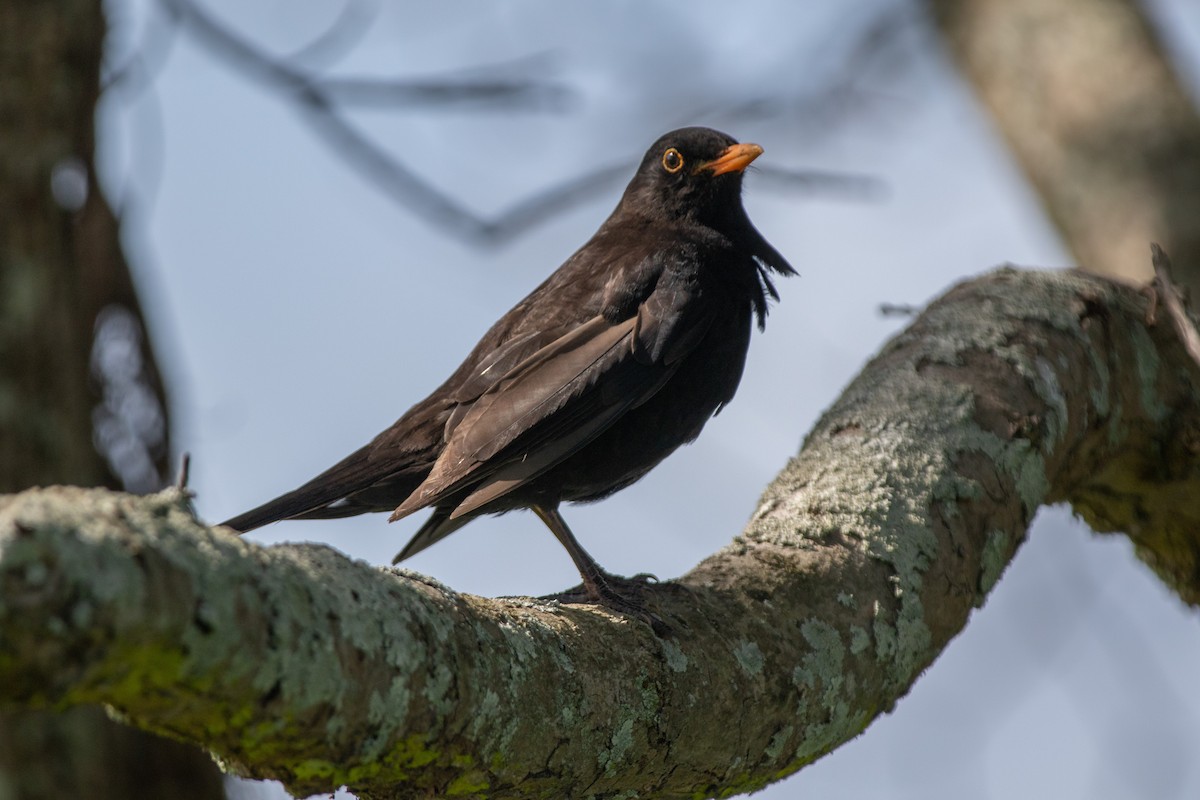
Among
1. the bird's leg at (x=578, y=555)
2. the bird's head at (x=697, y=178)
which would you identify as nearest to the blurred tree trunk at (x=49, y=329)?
the bird's leg at (x=578, y=555)

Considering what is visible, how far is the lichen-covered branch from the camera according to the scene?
56.7 inches

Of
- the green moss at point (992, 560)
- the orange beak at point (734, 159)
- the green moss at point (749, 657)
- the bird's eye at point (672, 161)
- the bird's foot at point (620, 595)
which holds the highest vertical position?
the bird's eye at point (672, 161)

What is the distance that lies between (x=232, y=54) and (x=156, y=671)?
14.3ft

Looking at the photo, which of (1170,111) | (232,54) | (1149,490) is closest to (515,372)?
(1149,490)

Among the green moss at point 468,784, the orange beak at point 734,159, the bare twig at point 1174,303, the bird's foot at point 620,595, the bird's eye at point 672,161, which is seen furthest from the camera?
the bird's eye at point 672,161

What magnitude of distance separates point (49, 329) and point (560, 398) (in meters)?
1.77

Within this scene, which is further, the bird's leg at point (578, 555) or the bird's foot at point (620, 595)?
the bird's leg at point (578, 555)

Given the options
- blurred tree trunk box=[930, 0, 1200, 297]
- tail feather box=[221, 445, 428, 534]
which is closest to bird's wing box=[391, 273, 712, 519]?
tail feather box=[221, 445, 428, 534]

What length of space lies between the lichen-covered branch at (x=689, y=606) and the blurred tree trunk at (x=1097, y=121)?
6.75 feet

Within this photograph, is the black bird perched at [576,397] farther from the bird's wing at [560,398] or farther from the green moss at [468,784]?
the green moss at [468,784]

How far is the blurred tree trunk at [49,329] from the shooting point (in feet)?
12.2

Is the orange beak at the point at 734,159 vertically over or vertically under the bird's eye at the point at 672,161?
under

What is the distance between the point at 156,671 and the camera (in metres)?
1.48

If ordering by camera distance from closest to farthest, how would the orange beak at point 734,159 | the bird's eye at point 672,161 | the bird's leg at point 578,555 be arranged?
the bird's leg at point 578,555, the orange beak at point 734,159, the bird's eye at point 672,161
